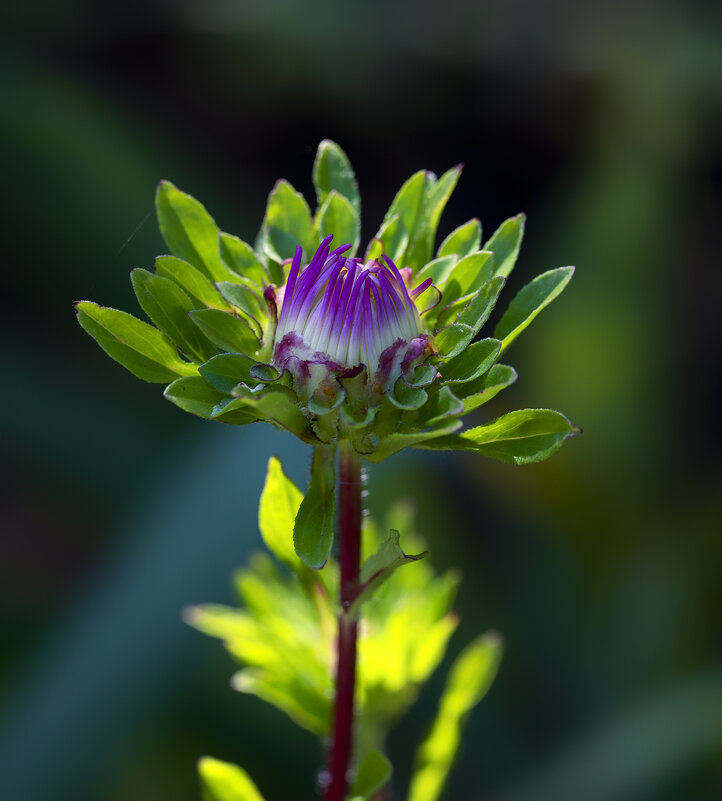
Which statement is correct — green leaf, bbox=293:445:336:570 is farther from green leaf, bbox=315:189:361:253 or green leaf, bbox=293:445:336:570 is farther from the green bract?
green leaf, bbox=315:189:361:253

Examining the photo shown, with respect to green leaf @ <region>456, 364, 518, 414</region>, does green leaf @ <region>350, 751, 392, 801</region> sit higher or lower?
lower

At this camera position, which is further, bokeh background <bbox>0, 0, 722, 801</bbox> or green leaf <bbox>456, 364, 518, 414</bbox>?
bokeh background <bbox>0, 0, 722, 801</bbox>

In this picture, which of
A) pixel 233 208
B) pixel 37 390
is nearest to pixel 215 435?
pixel 37 390

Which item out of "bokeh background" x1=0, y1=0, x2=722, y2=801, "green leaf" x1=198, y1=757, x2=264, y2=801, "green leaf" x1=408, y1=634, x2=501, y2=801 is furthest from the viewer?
"bokeh background" x1=0, y1=0, x2=722, y2=801

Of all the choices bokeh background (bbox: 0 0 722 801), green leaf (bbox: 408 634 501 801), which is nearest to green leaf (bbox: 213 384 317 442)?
green leaf (bbox: 408 634 501 801)

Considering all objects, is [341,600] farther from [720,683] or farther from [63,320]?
[63,320]

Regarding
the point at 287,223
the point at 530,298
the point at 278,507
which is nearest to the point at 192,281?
the point at 287,223

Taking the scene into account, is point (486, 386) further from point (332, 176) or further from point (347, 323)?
point (332, 176)
